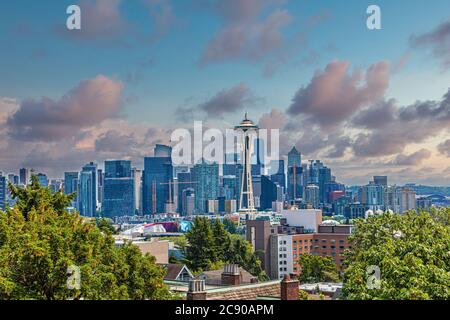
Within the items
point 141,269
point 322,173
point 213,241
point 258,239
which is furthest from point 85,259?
point 322,173

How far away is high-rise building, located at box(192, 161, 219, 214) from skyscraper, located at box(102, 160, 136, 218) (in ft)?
24.6

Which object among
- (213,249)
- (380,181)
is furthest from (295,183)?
(213,249)

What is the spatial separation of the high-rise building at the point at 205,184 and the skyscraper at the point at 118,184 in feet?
24.6

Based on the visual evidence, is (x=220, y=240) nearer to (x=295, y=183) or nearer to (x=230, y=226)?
(x=230, y=226)

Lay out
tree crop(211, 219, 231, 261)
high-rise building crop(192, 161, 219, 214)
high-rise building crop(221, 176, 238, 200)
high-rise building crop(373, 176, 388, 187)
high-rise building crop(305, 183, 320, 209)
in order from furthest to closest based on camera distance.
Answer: high-rise building crop(305, 183, 320, 209)
high-rise building crop(373, 176, 388, 187)
high-rise building crop(221, 176, 238, 200)
high-rise building crop(192, 161, 219, 214)
tree crop(211, 219, 231, 261)

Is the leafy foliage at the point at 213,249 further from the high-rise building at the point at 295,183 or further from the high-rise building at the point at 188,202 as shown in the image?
the high-rise building at the point at 295,183

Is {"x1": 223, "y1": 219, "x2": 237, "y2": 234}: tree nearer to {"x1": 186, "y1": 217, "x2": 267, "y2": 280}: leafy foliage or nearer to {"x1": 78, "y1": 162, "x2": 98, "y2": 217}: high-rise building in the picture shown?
{"x1": 186, "y1": 217, "x2": 267, "y2": 280}: leafy foliage

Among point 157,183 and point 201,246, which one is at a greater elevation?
point 157,183

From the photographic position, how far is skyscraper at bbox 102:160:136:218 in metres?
25.3

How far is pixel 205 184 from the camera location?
129ft

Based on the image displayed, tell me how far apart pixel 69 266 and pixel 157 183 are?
27440 millimetres

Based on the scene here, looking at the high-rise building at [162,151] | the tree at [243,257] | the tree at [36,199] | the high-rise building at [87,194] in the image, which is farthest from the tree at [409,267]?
the tree at [243,257]

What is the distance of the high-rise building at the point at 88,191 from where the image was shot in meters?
21.4

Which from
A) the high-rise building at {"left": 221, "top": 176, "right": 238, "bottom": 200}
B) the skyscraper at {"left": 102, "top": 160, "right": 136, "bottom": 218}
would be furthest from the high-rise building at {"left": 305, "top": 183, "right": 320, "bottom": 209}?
the skyscraper at {"left": 102, "top": 160, "right": 136, "bottom": 218}
